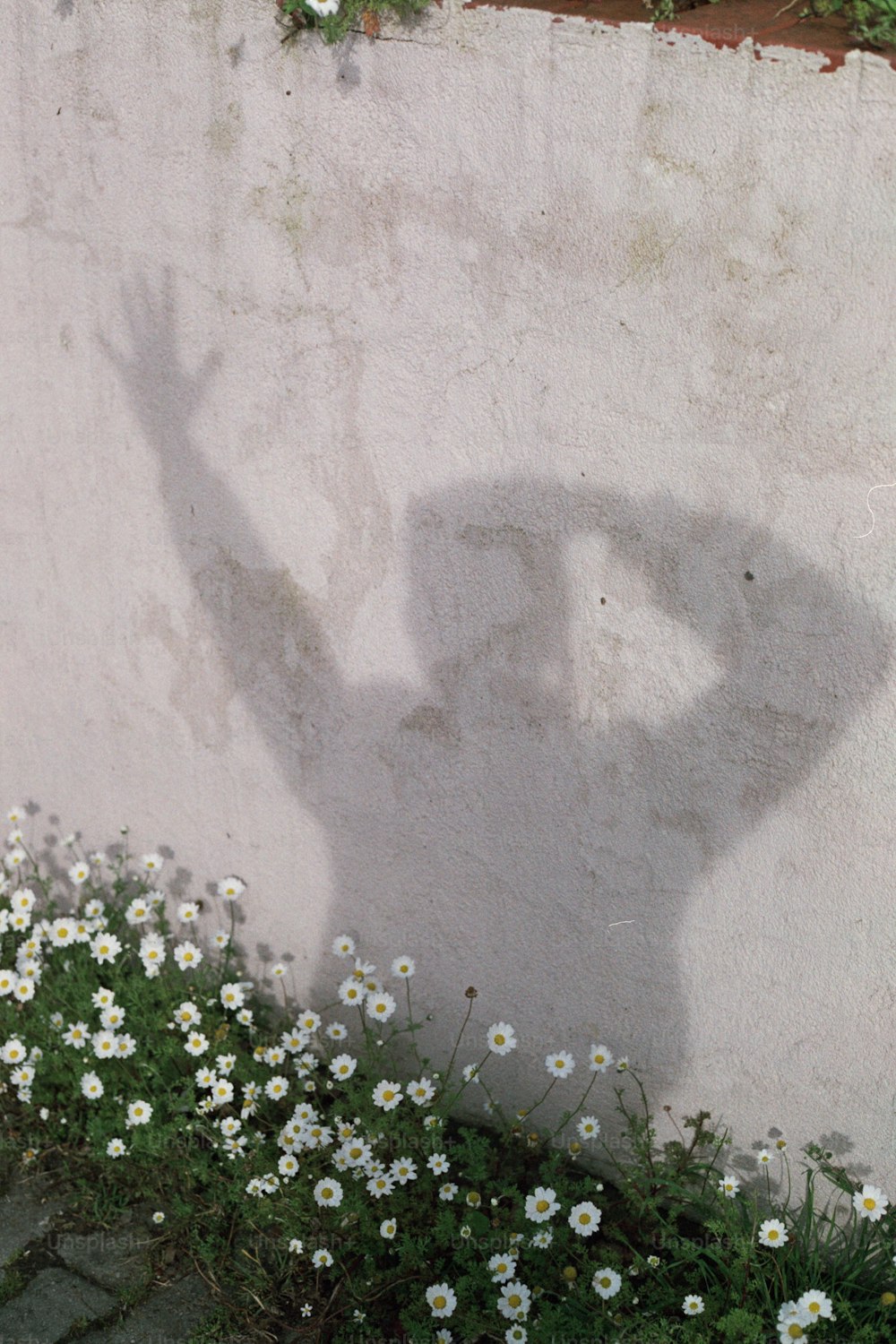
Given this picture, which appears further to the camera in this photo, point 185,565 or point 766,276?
point 185,565

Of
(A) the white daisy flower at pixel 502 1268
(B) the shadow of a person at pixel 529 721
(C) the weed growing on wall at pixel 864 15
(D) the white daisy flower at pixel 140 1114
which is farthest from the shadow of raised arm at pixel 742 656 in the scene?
(D) the white daisy flower at pixel 140 1114

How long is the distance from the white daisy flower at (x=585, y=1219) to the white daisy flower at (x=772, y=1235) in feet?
1.25

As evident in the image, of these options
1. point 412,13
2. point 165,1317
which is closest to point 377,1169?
point 165,1317

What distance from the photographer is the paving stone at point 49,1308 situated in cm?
273

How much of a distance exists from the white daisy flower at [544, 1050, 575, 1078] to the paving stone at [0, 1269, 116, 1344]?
124cm

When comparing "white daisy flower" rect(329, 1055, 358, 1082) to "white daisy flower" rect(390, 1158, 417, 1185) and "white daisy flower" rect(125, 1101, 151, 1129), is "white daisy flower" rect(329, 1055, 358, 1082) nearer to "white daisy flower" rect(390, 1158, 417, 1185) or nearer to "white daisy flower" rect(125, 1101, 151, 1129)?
"white daisy flower" rect(390, 1158, 417, 1185)

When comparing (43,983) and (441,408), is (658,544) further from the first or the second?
(43,983)

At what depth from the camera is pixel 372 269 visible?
2701mm

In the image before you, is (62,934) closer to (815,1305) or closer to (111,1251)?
(111,1251)

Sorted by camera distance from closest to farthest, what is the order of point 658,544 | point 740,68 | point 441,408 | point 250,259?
point 740,68 → point 658,544 → point 441,408 → point 250,259

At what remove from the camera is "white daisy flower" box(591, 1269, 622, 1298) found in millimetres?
2564

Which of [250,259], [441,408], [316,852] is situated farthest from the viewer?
[316,852]

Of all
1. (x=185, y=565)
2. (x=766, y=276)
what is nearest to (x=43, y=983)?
(x=185, y=565)

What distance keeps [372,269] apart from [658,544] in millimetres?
962
